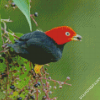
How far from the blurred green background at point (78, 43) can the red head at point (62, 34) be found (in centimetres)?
265

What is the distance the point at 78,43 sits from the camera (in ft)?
16.0

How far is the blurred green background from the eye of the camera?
436 centimetres

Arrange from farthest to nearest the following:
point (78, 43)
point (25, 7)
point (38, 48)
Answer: point (78, 43)
point (38, 48)
point (25, 7)

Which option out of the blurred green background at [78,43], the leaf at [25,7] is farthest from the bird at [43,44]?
the blurred green background at [78,43]

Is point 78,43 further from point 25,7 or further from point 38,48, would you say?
point 25,7

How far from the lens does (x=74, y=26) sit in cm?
457

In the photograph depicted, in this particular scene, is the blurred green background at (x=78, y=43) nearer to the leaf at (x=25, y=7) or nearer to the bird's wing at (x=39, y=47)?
the bird's wing at (x=39, y=47)

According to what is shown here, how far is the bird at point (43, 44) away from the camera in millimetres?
1440

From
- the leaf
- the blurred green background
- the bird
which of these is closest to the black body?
the bird

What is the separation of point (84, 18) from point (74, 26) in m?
0.18

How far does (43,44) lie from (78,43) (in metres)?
3.44

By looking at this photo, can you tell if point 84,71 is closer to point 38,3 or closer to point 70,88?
point 70,88

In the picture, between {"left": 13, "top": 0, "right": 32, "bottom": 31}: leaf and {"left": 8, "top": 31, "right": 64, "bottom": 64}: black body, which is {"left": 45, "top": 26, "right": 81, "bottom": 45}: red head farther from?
{"left": 13, "top": 0, "right": 32, "bottom": 31}: leaf

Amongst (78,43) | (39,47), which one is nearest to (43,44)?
(39,47)
